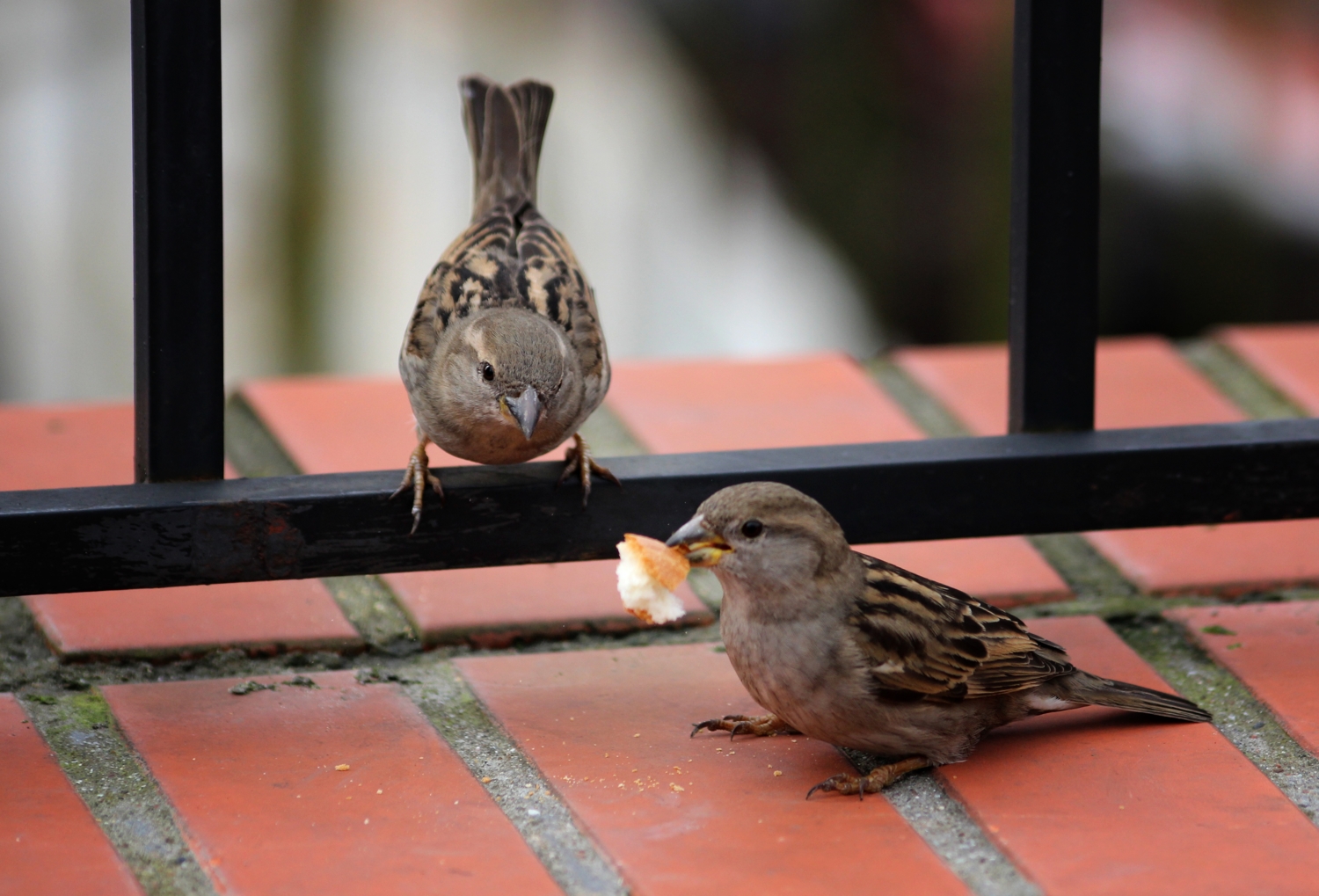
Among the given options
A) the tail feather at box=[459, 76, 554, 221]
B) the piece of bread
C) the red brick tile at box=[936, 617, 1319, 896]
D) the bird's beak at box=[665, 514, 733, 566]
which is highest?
the tail feather at box=[459, 76, 554, 221]

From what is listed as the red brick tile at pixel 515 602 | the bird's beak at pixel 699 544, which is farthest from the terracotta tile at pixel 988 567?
the bird's beak at pixel 699 544

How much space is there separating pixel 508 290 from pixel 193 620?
34.0 inches

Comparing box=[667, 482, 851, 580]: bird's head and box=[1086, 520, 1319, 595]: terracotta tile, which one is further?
box=[1086, 520, 1319, 595]: terracotta tile

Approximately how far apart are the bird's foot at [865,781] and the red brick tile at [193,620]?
0.73 meters

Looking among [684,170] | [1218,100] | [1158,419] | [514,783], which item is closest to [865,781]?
[514,783]

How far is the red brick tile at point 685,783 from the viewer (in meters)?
1.74

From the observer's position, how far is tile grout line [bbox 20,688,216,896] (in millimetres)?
1728

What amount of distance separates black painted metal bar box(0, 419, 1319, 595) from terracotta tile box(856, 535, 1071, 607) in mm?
251

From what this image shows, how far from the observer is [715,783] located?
1.96m

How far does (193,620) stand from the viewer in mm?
2361

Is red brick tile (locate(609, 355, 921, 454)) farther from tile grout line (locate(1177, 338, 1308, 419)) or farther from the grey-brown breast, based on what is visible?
tile grout line (locate(1177, 338, 1308, 419))

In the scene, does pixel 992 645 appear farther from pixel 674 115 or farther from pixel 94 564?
pixel 674 115

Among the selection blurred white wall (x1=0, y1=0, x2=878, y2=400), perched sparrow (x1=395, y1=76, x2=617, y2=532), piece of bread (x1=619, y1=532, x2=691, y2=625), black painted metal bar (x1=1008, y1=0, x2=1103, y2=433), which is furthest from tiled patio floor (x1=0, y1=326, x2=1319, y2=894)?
Result: blurred white wall (x1=0, y1=0, x2=878, y2=400)

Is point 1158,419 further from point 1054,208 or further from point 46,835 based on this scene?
point 46,835
